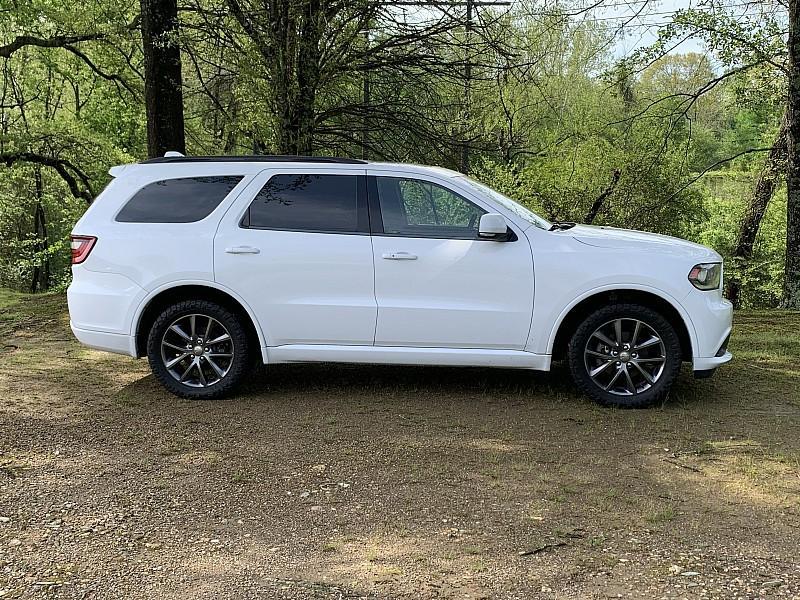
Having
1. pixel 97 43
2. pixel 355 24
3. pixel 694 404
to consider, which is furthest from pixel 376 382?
pixel 97 43

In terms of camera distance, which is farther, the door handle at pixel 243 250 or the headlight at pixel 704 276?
the door handle at pixel 243 250

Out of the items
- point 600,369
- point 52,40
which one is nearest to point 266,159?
point 600,369

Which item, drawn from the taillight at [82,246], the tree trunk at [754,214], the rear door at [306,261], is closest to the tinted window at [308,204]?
the rear door at [306,261]

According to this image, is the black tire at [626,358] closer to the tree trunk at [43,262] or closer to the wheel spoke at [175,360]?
the wheel spoke at [175,360]

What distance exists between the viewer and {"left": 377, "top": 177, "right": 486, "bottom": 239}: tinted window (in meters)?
6.32

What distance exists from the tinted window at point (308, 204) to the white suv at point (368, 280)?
0.04ft

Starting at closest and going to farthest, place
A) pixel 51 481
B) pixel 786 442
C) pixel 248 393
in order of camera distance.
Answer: pixel 51 481
pixel 786 442
pixel 248 393

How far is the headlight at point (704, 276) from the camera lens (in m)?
6.09

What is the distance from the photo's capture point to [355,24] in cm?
1009

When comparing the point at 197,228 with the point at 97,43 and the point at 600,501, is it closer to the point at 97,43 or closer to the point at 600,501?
the point at 600,501

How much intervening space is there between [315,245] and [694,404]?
3.21 metres

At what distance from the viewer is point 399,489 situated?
4648mm

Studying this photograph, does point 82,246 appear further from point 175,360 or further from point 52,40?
point 52,40

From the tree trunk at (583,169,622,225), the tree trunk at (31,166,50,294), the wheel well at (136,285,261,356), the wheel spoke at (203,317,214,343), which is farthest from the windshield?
the tree trunk at (31,166,50,294)
